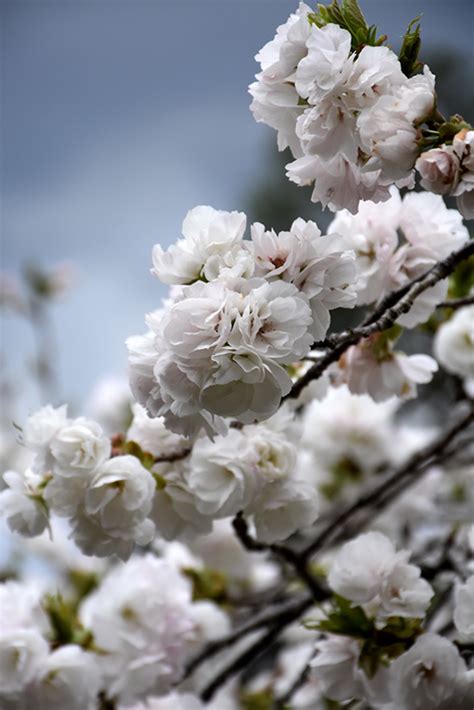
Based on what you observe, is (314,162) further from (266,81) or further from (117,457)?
(117,457)

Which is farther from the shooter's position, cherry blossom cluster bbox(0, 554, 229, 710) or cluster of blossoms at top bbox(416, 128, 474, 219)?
cherry blossom cluster bbox(0, 554, 229, 710)

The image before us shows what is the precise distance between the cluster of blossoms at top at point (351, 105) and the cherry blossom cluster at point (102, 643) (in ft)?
1.79

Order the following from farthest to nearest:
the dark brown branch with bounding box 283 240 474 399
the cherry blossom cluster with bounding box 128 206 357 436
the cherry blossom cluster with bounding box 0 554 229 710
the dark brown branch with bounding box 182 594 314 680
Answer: the dark brown branch with bounding box 182 594 314 680 → the cherry blossom cluster with bounding box 0 554 229 710 → the dark brown branch with bounding box 283 240 474 399 → the cherry blossom cluster with bounding box 128 206 357 436

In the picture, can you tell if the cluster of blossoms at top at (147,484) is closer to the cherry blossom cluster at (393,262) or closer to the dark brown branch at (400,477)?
the cherry blossom cluster at (393,262)

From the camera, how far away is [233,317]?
0.48 metres

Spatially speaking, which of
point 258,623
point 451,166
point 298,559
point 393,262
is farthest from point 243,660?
point 451,166

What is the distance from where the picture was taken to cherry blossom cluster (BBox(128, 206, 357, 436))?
48 cm

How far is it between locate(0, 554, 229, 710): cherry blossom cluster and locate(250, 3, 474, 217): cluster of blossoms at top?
545mm

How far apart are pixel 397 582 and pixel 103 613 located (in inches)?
14.4

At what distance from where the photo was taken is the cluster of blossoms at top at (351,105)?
1.64ft

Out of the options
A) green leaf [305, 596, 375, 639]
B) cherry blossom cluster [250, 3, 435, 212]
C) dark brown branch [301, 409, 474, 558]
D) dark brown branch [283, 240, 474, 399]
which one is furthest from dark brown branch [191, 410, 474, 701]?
cherry blossom cluster [250, 3, 435, 212]

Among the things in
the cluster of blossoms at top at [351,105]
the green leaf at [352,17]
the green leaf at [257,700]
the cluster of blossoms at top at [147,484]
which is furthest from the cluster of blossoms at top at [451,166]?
the green leaf at [257,700]

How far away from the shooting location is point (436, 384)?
1.77 metres

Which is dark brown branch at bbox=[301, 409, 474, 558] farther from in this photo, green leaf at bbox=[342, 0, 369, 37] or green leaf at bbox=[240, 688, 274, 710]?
green leaf at bbox=[342, 0, 369, 37]
